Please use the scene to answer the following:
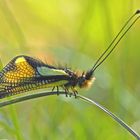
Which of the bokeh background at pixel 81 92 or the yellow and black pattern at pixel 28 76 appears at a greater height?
the bokeh background at pixel 81 92

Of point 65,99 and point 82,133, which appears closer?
point 82,133

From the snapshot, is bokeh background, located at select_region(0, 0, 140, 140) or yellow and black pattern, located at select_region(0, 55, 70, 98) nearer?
yellow and black pattern, located at select_region(0, 55, 70, 98)

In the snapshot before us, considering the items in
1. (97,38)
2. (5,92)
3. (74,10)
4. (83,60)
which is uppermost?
(74,10)

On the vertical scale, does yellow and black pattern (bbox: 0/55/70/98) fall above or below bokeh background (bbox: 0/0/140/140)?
below

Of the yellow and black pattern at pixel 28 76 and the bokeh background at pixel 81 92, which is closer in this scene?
the yellow and black pattern at pixel 28 76

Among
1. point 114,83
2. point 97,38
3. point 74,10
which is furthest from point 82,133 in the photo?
point 74,10

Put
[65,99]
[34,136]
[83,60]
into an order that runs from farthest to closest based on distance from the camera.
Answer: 1. [83,60]
2. [65,99]
3. [34,136]

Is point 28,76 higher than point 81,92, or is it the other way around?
point 81,92

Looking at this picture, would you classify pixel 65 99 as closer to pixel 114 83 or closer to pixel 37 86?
pixel 114 83
